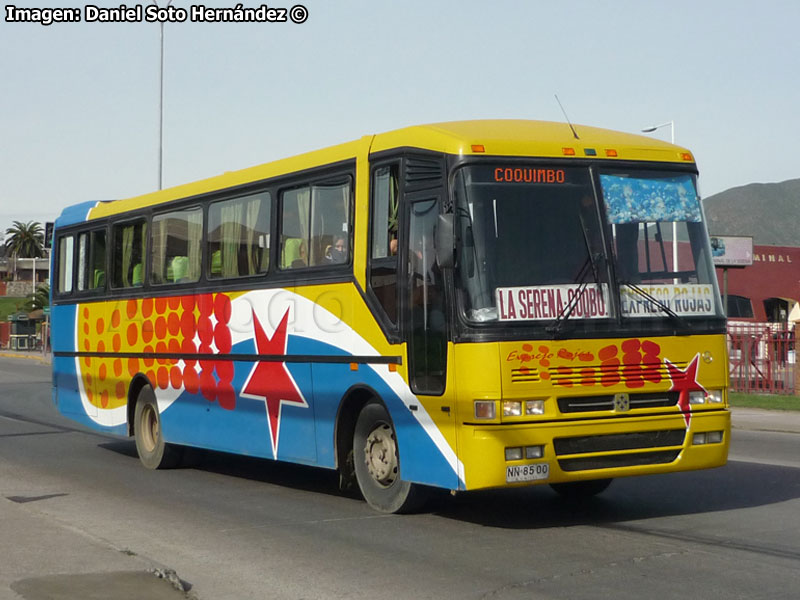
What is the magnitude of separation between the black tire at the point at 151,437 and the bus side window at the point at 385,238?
18.0 ft

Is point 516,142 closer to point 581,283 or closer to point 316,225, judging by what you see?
point 581,283

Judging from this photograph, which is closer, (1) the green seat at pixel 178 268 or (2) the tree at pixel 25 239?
(1) the green seat at pixel 178 268

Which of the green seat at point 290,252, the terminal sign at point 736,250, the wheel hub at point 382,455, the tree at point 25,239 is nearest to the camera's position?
the wheel hub at point 382,455

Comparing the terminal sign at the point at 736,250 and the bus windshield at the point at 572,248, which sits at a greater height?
the terminal sign at the point at 736,250

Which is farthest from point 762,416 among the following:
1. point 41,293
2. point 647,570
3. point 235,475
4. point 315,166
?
point 41,293

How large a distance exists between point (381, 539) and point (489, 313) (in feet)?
6.34

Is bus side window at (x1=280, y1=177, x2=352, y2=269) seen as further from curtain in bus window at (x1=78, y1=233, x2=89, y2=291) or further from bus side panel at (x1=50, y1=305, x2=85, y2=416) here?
bus side panel at (x1=50, y1=305, x2=85, y2=416)

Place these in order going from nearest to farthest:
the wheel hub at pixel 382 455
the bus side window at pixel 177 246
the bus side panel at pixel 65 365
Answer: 1. the wheel hub at pixel 382 455
2. the bus side window at pixel 177 246
3. the bus side panel at pixel 65 365

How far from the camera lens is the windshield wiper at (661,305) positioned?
9586 millimetres

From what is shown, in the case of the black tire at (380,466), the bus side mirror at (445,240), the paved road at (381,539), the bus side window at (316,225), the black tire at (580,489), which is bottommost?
the paved road at (381,539)

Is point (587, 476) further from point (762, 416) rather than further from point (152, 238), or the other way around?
point (762, 416)

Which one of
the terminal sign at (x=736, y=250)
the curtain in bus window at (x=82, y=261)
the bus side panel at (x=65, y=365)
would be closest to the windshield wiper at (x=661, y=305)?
the curtain in bus window at (x=82, y=261)

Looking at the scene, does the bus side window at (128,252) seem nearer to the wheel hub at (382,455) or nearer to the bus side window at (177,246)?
the bus side window at (177,246)

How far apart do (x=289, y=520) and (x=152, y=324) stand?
17.4 feet
